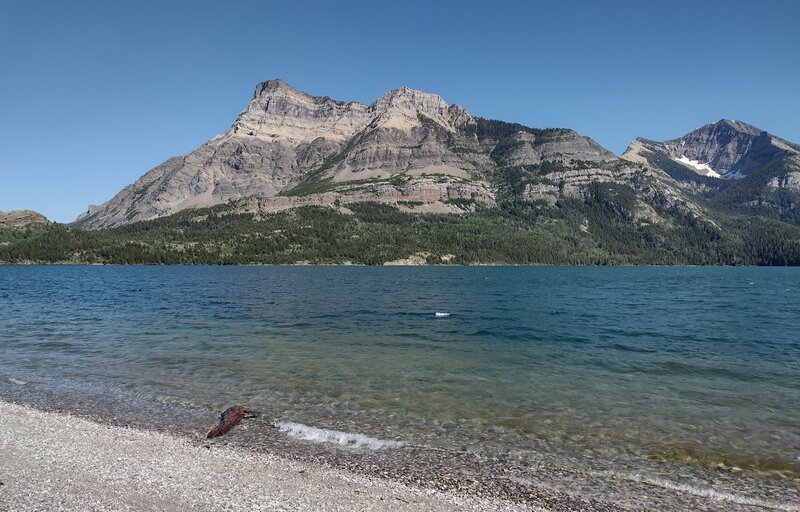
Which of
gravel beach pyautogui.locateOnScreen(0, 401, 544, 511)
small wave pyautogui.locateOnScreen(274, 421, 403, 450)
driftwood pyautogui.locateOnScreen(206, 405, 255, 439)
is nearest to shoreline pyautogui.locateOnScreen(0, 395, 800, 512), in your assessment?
gravel beach pyautogui.locateOnScreen(0, 401, 544, 511)

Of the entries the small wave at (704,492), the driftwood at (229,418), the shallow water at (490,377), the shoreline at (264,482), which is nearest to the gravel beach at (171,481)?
the shoreline at (264,482)

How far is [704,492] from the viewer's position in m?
14.0

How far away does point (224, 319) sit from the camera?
53.5m

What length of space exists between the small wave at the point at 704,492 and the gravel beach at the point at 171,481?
15.0 feet

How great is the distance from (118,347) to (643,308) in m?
65.6

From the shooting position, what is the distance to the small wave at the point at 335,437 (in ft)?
56.6

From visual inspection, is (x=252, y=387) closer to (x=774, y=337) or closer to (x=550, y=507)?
(x=550, y=507)

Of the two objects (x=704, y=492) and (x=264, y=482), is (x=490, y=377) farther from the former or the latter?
(x=264, y=482)

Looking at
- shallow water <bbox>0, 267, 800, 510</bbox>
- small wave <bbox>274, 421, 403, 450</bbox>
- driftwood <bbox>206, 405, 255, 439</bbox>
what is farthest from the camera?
driftwood <bbox>206, 405, 255, 439</bbox>

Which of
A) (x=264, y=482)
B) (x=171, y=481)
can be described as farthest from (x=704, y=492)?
(x=171, y=481)

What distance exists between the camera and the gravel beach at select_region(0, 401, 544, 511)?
39.9 ft

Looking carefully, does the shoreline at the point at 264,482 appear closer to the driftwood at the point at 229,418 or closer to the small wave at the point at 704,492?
the small wave at the point at 704,492

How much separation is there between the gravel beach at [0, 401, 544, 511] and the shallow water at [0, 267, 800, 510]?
4.24m

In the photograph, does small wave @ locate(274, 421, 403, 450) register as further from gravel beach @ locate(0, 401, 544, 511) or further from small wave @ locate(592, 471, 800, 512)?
small wave @ locate(592, 471, 800, 512)
